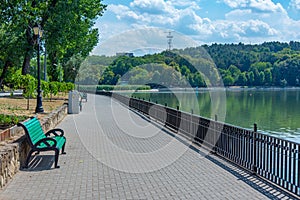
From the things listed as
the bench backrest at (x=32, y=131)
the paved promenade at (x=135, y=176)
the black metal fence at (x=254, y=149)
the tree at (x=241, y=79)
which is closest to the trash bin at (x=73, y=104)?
the paved promenade at (x=135, y=176)

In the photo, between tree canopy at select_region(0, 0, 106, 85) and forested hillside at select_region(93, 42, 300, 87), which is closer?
tree canopy at select_region(0, 0, 106, 85)

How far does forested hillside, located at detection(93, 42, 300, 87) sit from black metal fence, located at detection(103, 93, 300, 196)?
5558 cm

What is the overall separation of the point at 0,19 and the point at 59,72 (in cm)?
2329

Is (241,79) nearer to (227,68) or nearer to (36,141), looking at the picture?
(227,68)

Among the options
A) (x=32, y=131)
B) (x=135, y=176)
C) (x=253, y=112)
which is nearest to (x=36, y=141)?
(x=32, y=131)

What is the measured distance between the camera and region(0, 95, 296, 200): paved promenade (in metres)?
6.32

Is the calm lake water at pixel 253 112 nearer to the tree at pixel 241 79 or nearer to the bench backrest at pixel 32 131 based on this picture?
the bench backrest at pixel 32 131

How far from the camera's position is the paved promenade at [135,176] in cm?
632

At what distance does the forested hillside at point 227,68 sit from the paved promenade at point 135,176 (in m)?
56.0

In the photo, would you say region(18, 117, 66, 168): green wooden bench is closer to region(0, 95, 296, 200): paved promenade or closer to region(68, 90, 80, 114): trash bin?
region(0, 95, 296, 200): paved promenade

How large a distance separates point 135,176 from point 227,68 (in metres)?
142

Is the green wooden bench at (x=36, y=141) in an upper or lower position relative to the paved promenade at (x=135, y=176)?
upper

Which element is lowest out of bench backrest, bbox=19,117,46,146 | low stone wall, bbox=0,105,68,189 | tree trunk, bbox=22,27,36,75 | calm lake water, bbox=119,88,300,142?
calm lake water, bbox=119,88,300,142

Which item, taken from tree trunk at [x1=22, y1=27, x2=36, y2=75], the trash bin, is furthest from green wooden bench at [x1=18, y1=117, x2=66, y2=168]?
tree trunk at [x1=22, y1=27, x2=36, y2=75]
